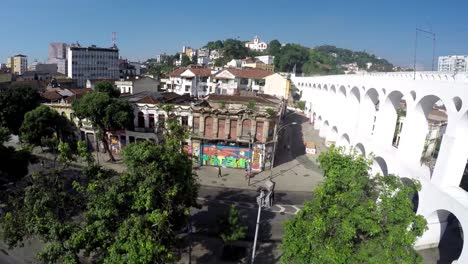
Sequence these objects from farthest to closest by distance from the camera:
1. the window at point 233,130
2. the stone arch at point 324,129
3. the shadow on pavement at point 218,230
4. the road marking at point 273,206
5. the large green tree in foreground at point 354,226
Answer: the stone arch at point 324,129, the window at point 233,130, the road marking at point 273,206, the shadow on pavement at point 218,230, the large green tree in foreground at point 354,226

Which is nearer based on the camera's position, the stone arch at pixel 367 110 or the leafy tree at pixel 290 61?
the stone arch at pixel 367 110

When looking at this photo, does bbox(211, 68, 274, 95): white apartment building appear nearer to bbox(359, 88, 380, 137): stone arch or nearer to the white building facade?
bbox(359, 88, 380, 137): stone arch

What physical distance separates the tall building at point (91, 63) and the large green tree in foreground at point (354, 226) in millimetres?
115250

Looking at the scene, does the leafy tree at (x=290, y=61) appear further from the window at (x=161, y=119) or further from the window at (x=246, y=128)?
the window at (x=246, y=128)

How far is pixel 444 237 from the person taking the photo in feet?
84.8

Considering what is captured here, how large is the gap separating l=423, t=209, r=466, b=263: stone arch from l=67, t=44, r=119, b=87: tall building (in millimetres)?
113967

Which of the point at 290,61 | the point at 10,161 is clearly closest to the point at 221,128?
the point at 10,161

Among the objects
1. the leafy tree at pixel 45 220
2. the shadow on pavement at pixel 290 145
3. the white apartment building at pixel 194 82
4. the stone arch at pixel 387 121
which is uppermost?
the white apartment building at pixel 194 82

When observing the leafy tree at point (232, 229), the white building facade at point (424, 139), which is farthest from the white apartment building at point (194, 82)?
the leafy tree at point (232, 229)

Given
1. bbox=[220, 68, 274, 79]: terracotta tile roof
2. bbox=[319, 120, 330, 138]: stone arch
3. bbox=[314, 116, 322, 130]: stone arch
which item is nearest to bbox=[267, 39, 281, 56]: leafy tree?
bbox=[220, 68, 274, 79]: terracotta tile roof

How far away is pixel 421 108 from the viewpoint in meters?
25.4

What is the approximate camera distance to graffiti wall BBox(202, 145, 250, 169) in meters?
36.8

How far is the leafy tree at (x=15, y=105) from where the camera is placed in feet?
127

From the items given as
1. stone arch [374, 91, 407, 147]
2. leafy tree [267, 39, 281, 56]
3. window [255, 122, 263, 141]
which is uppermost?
leafy tree [267, 39, 281, 56]
